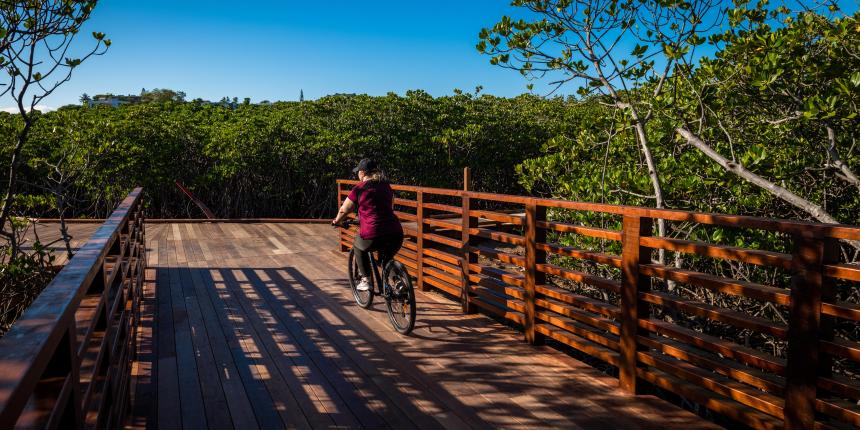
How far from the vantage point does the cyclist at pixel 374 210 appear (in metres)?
5.48

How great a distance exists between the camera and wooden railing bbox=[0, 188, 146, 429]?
1.25m

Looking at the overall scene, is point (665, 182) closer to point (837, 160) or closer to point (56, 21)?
point (837, 160)

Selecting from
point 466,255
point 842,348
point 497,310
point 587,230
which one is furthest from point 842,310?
point 466,255

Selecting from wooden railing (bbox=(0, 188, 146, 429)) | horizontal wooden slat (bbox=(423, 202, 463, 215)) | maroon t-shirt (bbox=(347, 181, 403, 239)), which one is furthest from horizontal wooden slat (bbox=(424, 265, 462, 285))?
wooden railing (bbox=(0, 188, 146, 429))

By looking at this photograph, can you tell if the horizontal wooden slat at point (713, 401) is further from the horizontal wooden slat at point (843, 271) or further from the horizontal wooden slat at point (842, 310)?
the horizontal wooden slat at point (843, 271)

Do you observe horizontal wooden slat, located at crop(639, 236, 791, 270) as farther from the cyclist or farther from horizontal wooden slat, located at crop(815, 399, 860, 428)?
the cyclist

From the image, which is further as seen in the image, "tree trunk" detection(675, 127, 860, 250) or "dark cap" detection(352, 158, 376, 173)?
"dark cap" detection(352, 158, 376, 173)

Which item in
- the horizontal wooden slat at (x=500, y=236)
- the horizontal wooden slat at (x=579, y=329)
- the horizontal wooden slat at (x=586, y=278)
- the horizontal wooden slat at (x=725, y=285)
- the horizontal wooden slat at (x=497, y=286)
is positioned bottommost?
the horizontal wooden slat at (x=579, y=329)

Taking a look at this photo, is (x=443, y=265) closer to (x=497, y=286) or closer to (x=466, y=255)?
(x=466, y=255)

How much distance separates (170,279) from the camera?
25.9 feet

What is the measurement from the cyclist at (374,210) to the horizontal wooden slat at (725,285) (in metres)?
2.47

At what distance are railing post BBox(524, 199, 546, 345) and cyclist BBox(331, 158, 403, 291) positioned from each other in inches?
52.8

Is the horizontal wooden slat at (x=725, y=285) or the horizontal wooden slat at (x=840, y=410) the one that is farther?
the horizontal wooden slat at (x=725, y=285)

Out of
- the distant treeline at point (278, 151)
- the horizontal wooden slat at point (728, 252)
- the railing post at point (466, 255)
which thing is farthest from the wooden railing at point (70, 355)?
the distant treeline at point (278, 151)
